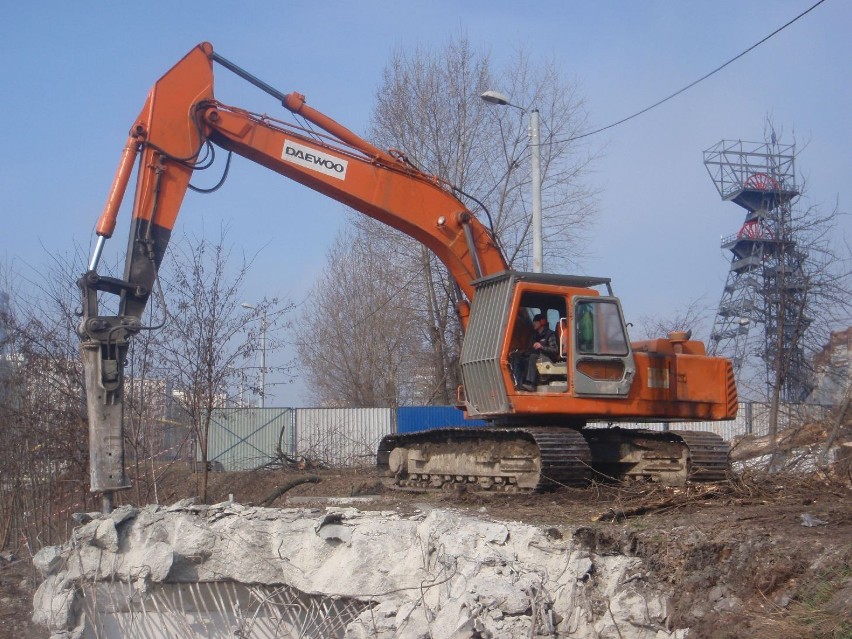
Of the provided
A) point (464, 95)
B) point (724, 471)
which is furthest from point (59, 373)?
point (464, 95)

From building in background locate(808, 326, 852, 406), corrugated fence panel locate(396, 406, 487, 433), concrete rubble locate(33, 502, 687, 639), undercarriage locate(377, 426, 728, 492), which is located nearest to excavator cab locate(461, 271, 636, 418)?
undercarriage locate(377, 426, 728, 492)

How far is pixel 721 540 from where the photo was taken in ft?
20.6

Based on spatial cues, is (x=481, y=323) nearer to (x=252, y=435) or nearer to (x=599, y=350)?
(x=599, y=350)

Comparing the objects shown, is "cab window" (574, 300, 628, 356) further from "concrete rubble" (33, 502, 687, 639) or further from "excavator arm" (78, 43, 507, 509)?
"concrete rubble" (33, 502, 687, 639)

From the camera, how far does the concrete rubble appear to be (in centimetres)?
649

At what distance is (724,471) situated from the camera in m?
9.52

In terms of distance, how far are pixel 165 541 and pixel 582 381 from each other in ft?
14.9

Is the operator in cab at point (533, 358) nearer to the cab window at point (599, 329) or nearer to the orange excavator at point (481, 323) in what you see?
the orange excavator at point (481, 323)

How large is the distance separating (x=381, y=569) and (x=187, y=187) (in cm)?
473

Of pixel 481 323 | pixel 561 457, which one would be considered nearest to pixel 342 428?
pixel 481 323

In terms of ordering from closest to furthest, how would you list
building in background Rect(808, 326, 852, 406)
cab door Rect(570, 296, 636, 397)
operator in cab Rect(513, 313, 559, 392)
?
cab door Rect(570, 296, 636, 397) → operator in cab Rect(513, 313, 559, 392) → building in background Rect(808, 326, 852, 406)

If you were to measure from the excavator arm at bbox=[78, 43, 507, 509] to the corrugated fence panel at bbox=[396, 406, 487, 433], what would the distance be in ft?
40.4

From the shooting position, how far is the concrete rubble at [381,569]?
255 inches

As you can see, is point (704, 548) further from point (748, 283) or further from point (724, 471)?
point (748, 283)
